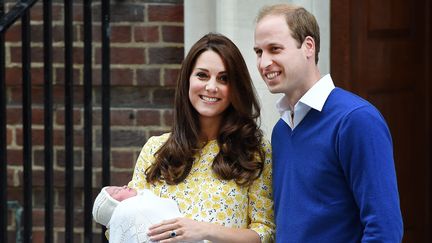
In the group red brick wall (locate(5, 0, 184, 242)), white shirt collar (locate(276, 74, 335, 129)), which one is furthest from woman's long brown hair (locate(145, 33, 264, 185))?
red brick wall (locate(5, 0, 184, 242))

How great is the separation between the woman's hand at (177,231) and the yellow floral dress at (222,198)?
10cm

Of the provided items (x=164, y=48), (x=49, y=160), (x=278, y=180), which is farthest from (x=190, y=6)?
(x=278, y=180)

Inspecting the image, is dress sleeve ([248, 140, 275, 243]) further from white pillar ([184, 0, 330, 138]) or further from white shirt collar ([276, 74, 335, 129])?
white pillar ([184, 0, 330, 138])

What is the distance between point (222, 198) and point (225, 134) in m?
0.22

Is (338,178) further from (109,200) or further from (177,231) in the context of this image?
(109,200)

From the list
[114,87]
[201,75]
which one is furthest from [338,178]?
[114,87]

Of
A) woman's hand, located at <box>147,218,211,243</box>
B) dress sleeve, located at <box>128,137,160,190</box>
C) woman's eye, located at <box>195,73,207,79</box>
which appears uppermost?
woman's eye, located at <box>195,73,207,79</box>

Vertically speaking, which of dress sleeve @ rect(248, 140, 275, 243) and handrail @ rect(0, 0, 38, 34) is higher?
handrail @ rect(0, 0, 38, 34)

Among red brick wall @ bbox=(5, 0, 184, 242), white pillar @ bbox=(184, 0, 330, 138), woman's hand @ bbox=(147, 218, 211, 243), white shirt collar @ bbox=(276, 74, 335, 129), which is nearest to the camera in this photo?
white shirt collar @ bbox=(276, 74, 335, 129)

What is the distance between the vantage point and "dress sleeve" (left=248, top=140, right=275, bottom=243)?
3584mm

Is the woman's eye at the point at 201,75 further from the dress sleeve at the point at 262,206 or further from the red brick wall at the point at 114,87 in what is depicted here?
the red brick wall at the point at 114,87

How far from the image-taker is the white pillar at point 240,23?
15.5 ft

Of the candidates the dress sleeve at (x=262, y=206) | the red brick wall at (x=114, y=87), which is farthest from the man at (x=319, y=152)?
the red brick wall at (x=114, y=87)

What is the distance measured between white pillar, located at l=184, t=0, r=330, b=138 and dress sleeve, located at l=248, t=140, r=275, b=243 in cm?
102
